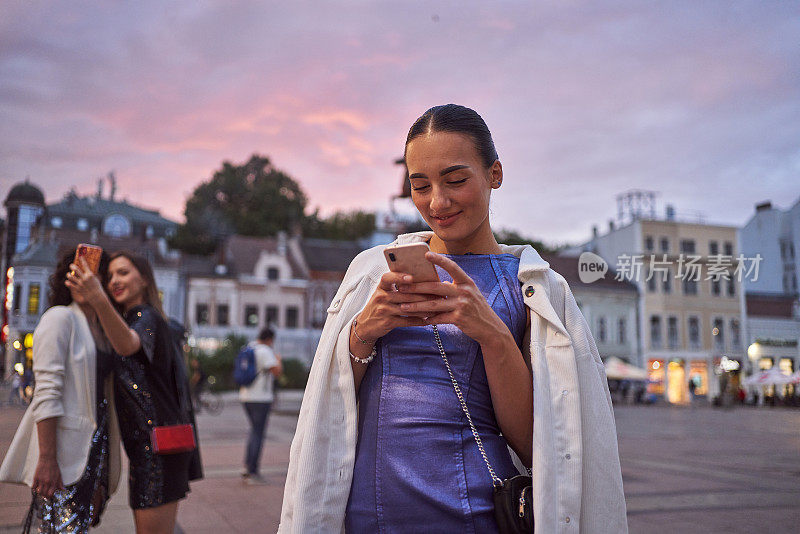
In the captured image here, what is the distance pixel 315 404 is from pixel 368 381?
0.46ft

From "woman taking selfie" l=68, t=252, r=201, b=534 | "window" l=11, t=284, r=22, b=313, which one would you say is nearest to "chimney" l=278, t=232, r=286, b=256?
"window" l=11, t=284, r=22, b=313

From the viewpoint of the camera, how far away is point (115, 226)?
A: 7.32 metres

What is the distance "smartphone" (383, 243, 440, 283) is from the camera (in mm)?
1362

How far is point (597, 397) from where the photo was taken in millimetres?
1554

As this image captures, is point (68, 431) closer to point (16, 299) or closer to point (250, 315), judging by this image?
point (16, 299)

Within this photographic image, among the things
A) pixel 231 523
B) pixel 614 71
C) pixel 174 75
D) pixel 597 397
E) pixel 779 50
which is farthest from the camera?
pixel 174 75

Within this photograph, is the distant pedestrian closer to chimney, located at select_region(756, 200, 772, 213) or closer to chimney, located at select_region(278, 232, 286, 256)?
chimney, located at select_region(756, 200, 772, 213)

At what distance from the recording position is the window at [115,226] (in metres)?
6.28

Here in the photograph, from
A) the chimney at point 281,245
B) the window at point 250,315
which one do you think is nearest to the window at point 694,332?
the window at point 250,315

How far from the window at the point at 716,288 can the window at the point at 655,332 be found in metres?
1.39

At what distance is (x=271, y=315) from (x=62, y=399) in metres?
38.7

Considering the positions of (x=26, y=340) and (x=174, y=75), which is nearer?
(x=26, y=340)

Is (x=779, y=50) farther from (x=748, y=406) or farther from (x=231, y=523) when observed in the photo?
(x=231, y=523)

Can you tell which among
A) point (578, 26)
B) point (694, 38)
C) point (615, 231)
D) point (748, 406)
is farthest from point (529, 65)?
point (748, 406)
